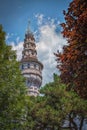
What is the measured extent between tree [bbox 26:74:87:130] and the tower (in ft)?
176

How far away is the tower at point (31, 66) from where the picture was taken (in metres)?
99.8

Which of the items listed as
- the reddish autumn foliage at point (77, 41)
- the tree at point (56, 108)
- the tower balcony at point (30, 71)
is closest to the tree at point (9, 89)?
the tree at point (56, 108)

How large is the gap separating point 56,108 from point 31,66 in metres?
60.0

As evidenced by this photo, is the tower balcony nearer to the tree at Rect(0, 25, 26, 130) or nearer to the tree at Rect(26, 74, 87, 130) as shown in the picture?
the tree at Rect(26, 74, 87, 130)

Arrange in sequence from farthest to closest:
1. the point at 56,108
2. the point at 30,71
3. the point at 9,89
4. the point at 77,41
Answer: the point at 30,71
the point at 56,108
the point at 9,89
the point at 77,41

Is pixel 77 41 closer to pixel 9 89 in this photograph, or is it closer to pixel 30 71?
pixel 9 89

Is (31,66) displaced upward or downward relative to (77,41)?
upward

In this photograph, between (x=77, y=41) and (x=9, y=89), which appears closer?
(x=77, y=41)

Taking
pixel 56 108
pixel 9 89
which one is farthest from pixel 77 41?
pixel 56 108

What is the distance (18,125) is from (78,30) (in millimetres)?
20686

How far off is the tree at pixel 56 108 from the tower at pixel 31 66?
176 feet

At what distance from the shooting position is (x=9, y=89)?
2986 cm

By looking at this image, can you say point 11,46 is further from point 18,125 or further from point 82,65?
point 82,65

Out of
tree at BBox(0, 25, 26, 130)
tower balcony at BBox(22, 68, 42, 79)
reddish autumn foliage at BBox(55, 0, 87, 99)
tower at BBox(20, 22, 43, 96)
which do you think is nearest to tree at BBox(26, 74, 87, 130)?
tree at BBox(0, 25, 26, 130)
